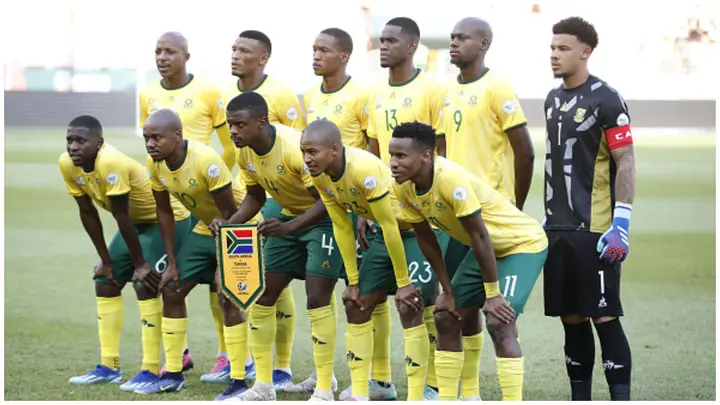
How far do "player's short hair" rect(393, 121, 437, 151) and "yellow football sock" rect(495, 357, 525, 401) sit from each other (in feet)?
3.49

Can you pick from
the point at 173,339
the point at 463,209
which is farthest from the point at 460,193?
the point at 173,339

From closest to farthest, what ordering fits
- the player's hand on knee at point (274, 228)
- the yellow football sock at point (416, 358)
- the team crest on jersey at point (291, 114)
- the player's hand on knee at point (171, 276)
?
the yellow football sock at point (416, 358), the player's hand on knee at point (274, 228), the player's hand on knee at point (171, 276), the team crest on jersey at point (291, 114)

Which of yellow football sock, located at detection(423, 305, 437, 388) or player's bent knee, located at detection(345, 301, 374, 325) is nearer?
player's bent knee, located at detection(345, 301, 374, 325)

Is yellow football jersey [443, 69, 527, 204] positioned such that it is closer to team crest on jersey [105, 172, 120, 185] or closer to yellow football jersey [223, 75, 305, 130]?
yellow football jersey [223, 75, 305, 130]

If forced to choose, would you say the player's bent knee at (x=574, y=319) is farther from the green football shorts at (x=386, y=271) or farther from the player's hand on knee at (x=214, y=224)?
the player's hand on knee at (x=214, y=224)

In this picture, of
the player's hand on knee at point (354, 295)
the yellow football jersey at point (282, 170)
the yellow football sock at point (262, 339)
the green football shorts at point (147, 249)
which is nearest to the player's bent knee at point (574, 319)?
the player's hand on knee at point (354, 295)

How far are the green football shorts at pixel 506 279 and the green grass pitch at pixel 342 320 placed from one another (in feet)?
4.53

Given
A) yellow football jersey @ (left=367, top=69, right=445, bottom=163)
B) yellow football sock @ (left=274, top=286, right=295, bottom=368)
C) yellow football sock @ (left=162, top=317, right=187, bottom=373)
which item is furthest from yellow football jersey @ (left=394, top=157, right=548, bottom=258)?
yellow football sock @ (left=162, top=317, right=187, bottom=373)

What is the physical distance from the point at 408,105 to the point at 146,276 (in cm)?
194

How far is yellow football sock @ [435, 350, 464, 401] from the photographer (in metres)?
5.54

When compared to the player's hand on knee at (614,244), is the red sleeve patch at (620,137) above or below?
above

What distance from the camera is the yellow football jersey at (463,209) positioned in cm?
521

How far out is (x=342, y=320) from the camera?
9.70 m

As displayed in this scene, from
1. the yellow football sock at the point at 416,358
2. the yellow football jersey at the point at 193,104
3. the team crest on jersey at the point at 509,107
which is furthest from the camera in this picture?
the yellow football jersey at the point at 193,104
